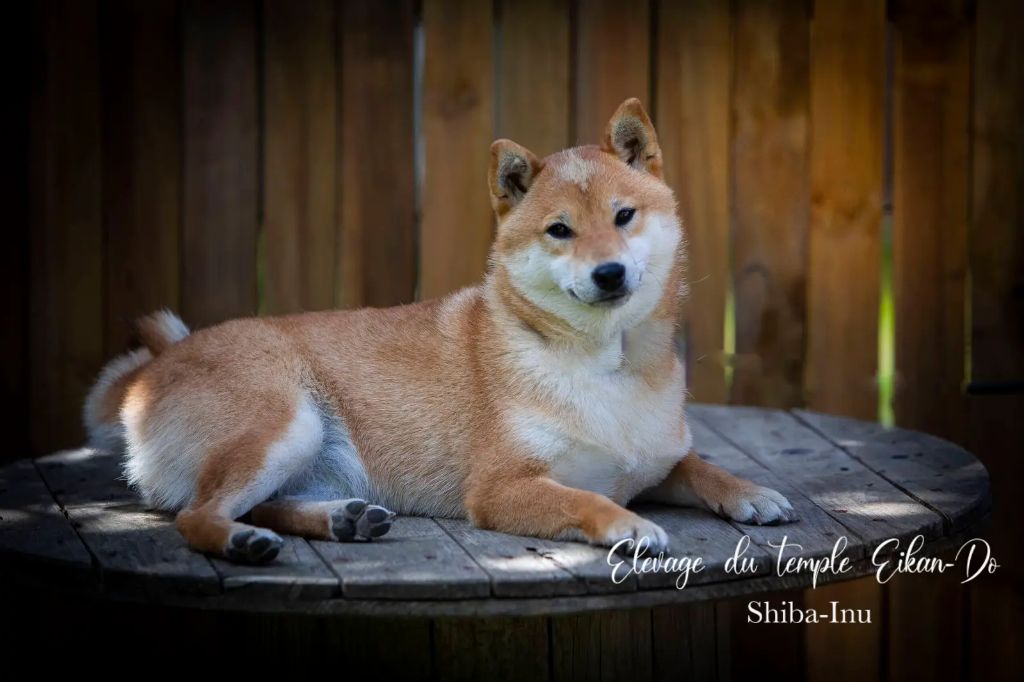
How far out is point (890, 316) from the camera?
4.93 metres

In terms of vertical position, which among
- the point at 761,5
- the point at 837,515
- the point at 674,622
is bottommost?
the point at 674,622

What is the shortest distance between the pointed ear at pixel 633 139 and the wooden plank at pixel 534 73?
1.08 meters

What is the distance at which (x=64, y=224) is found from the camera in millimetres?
4750

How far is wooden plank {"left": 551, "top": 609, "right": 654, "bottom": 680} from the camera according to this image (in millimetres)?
3385

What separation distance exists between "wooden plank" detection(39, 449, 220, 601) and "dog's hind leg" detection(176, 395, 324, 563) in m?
0.07

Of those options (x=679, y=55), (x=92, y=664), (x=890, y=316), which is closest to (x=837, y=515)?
(x=890, y=316)

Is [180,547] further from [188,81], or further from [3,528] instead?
[188,81]

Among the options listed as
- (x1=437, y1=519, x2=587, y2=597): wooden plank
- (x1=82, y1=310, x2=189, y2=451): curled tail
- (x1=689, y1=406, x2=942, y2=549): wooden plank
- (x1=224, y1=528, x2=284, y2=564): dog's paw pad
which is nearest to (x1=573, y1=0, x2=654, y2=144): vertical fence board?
(x1=689, y1=406, x2=942, y2=549): wooden plank

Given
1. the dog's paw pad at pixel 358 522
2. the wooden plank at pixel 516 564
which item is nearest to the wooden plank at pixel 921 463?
the wooden plank at pixel 516 564

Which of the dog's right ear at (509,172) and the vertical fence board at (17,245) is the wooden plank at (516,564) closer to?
the dog's right ear at (509,172)

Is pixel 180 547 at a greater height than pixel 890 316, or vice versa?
pixel 890 316

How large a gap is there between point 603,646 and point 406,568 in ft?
2.63

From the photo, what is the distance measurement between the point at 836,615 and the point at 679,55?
2.35m

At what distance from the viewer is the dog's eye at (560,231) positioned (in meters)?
3.52
